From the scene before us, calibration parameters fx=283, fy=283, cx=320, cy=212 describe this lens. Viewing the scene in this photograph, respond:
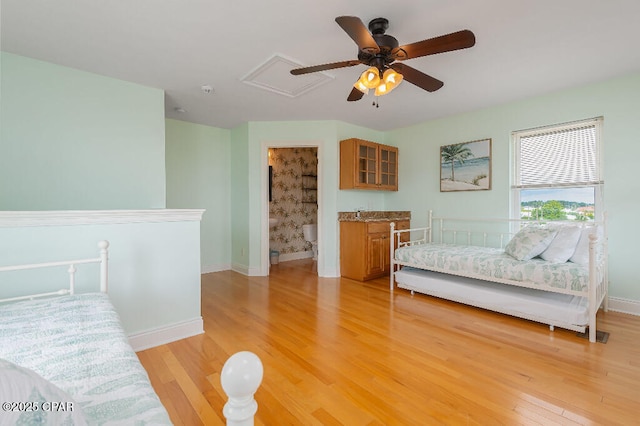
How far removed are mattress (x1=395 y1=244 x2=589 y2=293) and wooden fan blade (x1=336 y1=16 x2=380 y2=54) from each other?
2168 mm

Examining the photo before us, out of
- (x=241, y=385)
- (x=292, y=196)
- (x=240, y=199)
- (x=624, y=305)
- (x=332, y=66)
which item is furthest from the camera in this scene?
(x=292, y=196)

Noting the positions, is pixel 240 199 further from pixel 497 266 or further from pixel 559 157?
pixel 559 157

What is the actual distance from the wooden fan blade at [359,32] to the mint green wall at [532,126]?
8.38 ft

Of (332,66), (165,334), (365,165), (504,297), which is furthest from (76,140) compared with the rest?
(504,297)

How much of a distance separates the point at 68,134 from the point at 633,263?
5422 mm

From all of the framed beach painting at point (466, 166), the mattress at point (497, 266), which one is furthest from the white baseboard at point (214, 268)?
the framed beach painting at point (466, 166)

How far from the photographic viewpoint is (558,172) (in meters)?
3.17

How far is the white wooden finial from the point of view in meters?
0.48

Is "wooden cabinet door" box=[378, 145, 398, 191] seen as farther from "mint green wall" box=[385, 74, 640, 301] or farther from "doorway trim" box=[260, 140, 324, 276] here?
"doorway trim" box=[260, 140, 324, 276]

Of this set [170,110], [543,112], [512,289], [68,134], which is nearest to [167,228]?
[68,134]

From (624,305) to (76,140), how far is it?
5.41 metres

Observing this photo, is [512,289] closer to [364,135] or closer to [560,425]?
[560,425]

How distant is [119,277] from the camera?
1.98m

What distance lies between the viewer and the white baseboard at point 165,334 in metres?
2.05
